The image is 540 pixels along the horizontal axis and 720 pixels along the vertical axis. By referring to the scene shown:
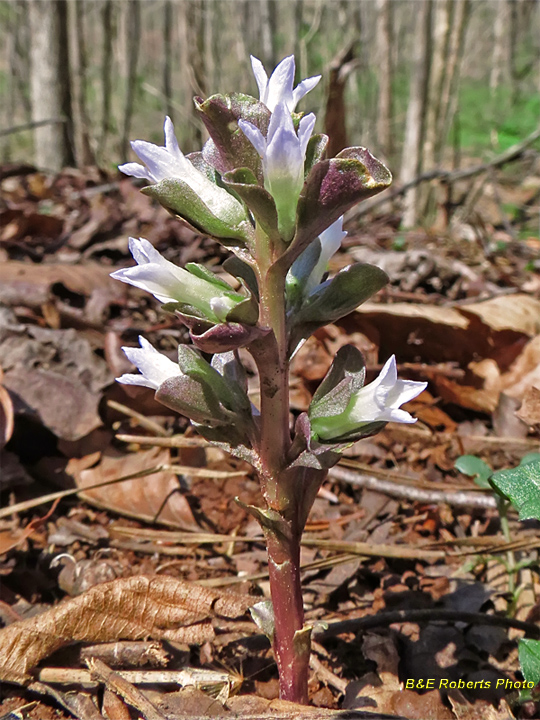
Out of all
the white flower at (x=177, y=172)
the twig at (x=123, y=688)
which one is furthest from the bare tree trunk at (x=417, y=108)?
the twig at (x=123, y=688)

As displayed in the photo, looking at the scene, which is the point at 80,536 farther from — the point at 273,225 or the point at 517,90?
the point at 517,90

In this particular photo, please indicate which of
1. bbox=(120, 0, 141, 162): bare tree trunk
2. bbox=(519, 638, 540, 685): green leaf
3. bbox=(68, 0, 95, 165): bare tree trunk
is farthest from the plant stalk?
bbox=(120, 0, 141, 162): bare tree trunk

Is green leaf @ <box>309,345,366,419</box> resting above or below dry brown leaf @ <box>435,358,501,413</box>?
above

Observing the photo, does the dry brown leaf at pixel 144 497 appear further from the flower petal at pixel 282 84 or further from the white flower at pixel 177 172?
the flower petal at pixel 282 84

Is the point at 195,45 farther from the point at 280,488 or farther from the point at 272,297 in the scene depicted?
the point at 280,488

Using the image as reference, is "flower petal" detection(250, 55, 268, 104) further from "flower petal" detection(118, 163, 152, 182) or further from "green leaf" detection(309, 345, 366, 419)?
"green leaf" detection(309, 345, 366, 419)

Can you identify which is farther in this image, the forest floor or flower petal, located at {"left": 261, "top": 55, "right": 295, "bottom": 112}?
the forest floor
